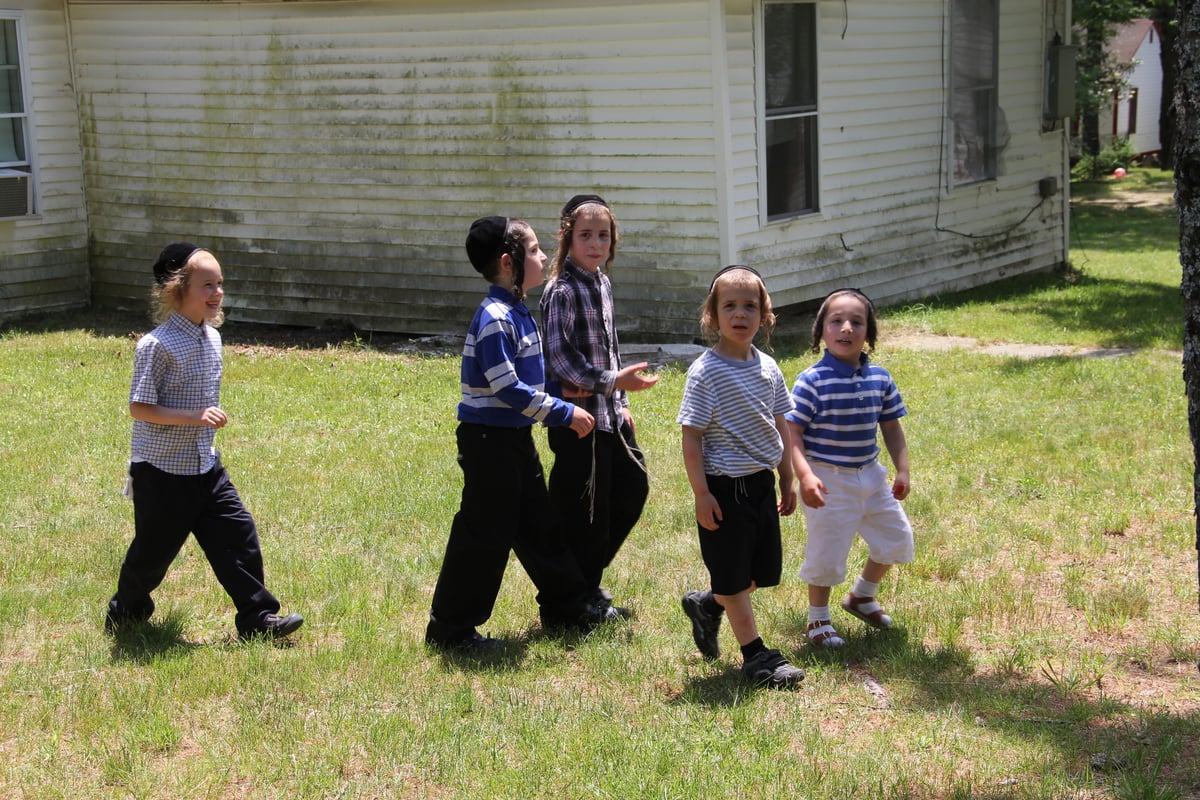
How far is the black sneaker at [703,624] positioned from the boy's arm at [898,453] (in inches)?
32.0

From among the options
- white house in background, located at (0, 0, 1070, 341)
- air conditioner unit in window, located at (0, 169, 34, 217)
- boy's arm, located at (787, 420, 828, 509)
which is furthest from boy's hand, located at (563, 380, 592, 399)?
air conditioner unit in window, located at (0, 169, 34, 217)

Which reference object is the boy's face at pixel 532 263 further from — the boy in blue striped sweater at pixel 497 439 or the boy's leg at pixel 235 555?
the boy's leg at pixel 235 555

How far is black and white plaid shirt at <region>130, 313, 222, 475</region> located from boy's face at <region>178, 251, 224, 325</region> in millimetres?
57

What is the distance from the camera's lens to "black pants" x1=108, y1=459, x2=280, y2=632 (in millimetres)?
5004

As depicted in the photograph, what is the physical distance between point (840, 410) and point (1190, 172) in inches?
59.5

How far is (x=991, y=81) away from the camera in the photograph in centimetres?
1434

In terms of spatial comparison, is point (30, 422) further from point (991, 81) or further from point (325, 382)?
point (991, 81)

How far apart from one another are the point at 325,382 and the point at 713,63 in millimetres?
4020

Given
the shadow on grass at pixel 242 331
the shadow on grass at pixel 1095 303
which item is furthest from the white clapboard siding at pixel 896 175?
the shadow on grass at pixel 242 331

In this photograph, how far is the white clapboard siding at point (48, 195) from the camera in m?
13.4

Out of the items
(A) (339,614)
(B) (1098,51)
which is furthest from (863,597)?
(B) (1098,51)

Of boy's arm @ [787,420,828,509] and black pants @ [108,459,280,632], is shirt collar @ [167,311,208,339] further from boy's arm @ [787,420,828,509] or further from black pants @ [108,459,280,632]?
boy's arm @ [787,420,828,509]

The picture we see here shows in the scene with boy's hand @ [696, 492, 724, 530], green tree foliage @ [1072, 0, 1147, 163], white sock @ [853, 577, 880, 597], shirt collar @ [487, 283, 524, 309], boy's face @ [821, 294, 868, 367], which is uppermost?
green tree foliage @ [1072, 0, 1147, 163]

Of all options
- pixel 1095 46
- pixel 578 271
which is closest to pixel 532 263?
pixel 578 271
